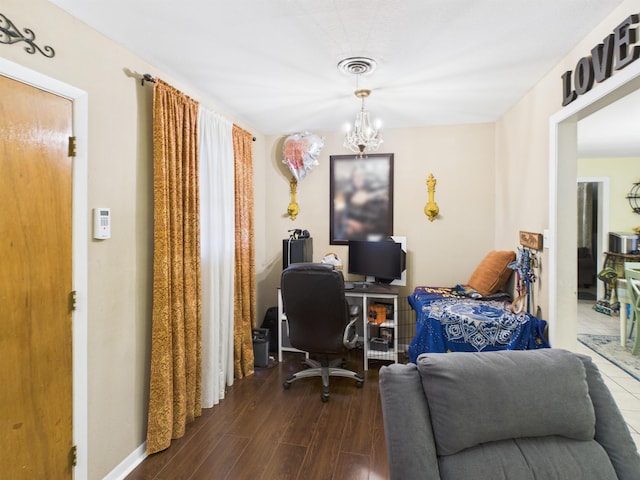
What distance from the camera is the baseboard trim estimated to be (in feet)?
6.25

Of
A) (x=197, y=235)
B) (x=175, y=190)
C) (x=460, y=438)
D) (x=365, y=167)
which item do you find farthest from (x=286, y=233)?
(x=460, y=438)

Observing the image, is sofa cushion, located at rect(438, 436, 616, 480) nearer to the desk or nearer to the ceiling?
the ceiling

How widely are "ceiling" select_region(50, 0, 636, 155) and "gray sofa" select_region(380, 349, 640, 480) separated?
1.67 m

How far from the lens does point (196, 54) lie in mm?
2133

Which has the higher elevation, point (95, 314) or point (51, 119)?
point (51, 119)

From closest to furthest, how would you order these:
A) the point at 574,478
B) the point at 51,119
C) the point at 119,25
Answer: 1. the point at 574,478
2. the point at 51,119
3. the point at 119,25

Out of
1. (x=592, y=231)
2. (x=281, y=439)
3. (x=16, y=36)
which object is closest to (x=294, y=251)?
(x=281, y=439)

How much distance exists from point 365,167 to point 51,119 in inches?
114

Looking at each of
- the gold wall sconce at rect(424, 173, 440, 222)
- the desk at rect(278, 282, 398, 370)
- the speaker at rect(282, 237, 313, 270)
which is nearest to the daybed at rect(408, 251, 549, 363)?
the desk at rect(278, 282, 398, 370)

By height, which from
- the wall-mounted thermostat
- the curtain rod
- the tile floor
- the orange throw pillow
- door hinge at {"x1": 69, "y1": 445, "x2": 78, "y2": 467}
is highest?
the curtain rod

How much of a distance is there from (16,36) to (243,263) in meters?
2.18

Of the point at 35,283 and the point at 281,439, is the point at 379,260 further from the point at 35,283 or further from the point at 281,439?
the point at 35,283

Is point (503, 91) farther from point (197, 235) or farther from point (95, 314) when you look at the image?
point (95, 314)

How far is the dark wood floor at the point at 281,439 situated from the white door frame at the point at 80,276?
1.52 feet
